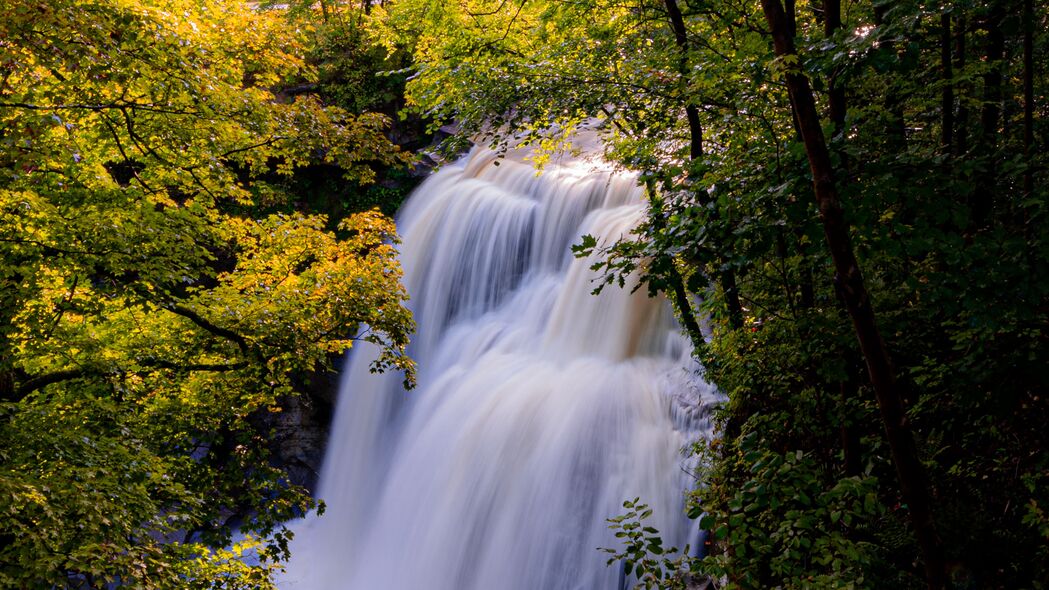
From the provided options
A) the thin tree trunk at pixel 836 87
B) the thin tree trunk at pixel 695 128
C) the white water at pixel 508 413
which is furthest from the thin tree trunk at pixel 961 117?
the white water at pixel 508 413

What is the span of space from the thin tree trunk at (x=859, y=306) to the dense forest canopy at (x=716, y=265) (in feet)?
0.04

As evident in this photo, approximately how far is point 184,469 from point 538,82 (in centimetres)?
524

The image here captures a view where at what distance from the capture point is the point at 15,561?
165 inches

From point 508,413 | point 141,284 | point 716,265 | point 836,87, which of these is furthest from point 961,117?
point 508,413

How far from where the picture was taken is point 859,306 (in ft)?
8.84

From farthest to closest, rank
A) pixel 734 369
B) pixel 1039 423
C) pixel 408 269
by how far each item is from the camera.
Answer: pixel 408 269 → pixel 734 369 → pixel 1039 423

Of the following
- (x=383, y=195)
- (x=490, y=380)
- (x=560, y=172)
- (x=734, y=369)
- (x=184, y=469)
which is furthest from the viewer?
(x=383, y=195)

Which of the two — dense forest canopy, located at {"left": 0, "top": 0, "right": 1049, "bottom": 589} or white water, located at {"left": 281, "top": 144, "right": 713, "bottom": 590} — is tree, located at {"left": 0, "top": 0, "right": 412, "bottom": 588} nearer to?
dense forest canopy, located at {"left": 0, "top": 0, "right": 1049, "bottom": 589}

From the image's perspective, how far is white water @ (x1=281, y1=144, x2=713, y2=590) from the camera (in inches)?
322

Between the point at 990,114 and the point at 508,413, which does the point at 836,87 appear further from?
the point at 508,413

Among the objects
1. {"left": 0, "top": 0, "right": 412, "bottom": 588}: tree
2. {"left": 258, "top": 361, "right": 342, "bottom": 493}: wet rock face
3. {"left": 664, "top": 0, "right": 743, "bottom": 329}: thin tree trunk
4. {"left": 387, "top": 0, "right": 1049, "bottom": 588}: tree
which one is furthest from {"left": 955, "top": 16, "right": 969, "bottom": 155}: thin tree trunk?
{"left": 258, "top": 361, "right": 342, "bottom": 493}: wet rock face

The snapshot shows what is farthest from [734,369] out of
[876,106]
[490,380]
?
[490,380]

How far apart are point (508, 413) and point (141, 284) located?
586 centimetres

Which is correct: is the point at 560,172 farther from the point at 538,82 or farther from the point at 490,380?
the point at 538,82
